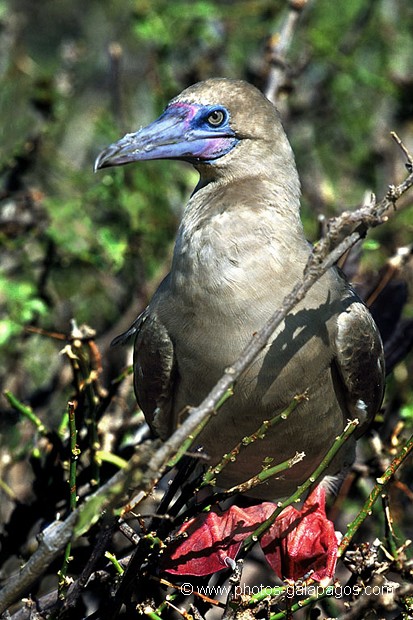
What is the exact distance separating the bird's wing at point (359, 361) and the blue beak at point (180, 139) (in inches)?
35.7

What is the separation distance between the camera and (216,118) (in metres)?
4.32

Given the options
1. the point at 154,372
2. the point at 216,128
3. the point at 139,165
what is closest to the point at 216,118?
the point at 216,128

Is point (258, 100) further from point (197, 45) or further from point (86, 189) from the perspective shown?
point (197, 45)

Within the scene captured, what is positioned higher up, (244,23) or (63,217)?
(244,23)

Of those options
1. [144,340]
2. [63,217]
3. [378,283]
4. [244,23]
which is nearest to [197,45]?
[244,23]

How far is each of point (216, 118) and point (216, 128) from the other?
0.05 meters

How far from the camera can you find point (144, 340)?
4.32 meters

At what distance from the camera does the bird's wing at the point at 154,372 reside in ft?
14.0

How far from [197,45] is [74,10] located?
10.2 feet

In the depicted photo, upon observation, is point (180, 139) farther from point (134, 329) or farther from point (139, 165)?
point (139, 165)

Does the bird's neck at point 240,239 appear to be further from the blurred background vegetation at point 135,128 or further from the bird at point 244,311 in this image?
the blurred background vegetation at point 135,128

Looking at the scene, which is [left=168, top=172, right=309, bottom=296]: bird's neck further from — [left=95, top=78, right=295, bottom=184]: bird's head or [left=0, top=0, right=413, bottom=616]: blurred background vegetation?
[left=0, top=0, right=413, bottom=616]: blurred background vegetation

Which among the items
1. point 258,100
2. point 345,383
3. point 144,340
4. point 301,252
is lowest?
point 345,383

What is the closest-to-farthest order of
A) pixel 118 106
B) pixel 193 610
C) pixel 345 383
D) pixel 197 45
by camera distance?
1. pixel 193 610
2. pixel 345 383
3. pixel 118 106
4. pixel 197 45
